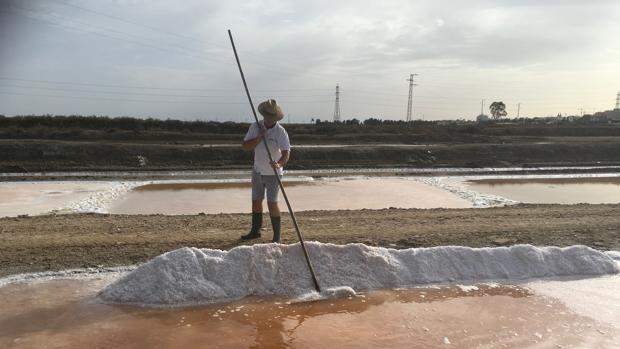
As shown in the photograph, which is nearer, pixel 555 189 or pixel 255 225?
pixel 255 225

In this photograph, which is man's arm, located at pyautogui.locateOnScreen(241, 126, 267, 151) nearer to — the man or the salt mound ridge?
the man

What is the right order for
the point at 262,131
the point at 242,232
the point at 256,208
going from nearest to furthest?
the point at 262,131 < the point at 256,208 < the point at 242,232

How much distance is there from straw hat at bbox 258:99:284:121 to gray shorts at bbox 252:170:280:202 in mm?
711

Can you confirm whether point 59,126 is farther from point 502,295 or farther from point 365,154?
point 502,295

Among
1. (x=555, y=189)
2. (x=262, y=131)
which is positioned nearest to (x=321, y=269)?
(x=262, y=131)

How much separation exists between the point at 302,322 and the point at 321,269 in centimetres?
89

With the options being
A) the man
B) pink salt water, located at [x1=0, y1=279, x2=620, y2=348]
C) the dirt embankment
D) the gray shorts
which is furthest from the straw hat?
the dirt embankment

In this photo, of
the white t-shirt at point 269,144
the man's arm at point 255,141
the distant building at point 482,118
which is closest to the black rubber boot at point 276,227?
the white t-shirt at point 269,144

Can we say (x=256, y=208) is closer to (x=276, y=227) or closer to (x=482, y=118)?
(x=276, y=227)

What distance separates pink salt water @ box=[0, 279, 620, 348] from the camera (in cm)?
441

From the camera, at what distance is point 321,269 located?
5648 millimetres

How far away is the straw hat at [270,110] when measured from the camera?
6.33 metres

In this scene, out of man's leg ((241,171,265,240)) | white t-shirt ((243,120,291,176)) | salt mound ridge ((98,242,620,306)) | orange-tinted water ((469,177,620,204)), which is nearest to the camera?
salt mound ridge ((98,242,620,306))

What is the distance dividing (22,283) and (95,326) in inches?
57.2
